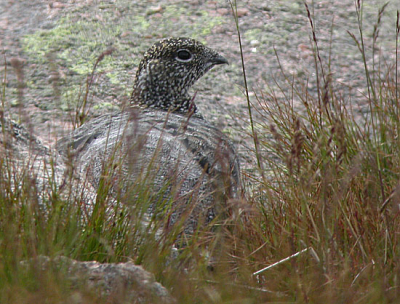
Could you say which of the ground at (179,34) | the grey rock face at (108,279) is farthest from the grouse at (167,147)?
the ground at (179,34)

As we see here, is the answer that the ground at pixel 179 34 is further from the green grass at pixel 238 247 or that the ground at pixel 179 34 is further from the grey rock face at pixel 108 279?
the grey rock face at pixel 108 279

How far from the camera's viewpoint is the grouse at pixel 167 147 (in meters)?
3.46

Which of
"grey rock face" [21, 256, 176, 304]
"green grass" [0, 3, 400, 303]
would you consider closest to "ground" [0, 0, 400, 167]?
"green grass" [0, 3, 400, 303]

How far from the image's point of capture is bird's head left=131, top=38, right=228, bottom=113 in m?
5.65

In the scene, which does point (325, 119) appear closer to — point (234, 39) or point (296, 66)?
point (296, 66)

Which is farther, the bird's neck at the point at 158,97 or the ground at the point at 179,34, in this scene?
the ground at the point at 179,34

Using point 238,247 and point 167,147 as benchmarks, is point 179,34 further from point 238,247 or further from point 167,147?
point 238,247

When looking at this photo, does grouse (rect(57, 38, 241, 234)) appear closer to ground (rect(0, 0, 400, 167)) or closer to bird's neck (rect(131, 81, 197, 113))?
bird's neck (rect(131, 81, 197, 113))

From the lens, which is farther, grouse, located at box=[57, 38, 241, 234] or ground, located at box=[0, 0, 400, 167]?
ground, located at box=[0, 0, 400, 167]

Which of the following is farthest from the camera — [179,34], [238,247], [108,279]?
Result: [179,34]

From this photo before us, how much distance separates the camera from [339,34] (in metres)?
8.34

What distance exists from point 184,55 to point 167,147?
165 cm

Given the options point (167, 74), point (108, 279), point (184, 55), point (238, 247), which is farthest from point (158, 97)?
point (108, 279)

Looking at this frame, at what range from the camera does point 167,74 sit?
568 cm
